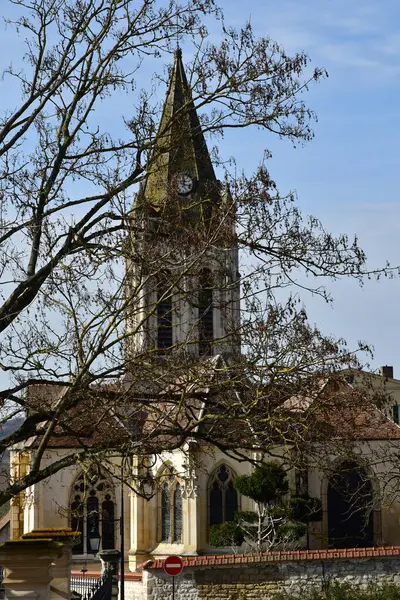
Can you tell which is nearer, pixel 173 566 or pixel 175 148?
pixel 175 148

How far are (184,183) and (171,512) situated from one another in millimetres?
23957

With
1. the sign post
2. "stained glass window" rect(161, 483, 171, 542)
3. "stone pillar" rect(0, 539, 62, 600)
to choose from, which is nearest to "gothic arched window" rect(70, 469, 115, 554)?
"stained glass window" rect(161, 483, 171, 542)

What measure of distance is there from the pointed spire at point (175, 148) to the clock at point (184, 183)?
7cm

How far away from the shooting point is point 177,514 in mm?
37156

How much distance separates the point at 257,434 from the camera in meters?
12.6

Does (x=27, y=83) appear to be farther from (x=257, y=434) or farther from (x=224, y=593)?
(x=224, y=593)

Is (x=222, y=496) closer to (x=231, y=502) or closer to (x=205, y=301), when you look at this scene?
(x=231, y=502)

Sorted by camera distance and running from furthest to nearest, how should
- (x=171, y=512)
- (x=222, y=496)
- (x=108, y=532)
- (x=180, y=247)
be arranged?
1. (x=108, y=532)
2. (x=171, y=512)
3. (x=222, y=496)
4. (x=180, y=247)

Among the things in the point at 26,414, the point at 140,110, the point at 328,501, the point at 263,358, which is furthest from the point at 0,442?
the point at 328,501

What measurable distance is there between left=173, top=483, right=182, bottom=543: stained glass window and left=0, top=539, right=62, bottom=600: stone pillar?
25.3m

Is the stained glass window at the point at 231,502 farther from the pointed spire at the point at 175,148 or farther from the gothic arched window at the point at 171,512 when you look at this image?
the pointed spire at the point at 175,148

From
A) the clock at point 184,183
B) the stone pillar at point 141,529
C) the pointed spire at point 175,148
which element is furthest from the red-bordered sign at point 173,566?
the stone pillar at point 141,529

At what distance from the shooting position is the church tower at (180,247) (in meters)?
12.7

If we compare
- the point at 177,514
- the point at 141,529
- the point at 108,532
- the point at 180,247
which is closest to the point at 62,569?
the point at 180,247
